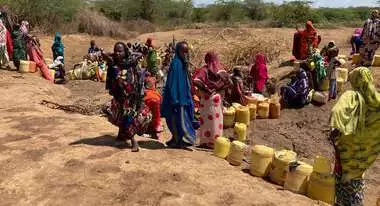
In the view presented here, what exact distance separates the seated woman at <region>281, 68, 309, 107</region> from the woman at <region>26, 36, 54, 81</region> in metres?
7.02

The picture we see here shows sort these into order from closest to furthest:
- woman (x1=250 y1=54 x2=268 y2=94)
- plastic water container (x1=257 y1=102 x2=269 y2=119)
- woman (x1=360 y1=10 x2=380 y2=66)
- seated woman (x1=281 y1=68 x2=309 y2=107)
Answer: plastic water container (x1=257 y1=102 x2=269 y2=119)
seated woman (x1=281 y1=68 x2=309 y2=107)
woman (x1=250 y1=54 x2=268 y2=94)
woman (x1=360 y1=10 x2=380 y2=66)

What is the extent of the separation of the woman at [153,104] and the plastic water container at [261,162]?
7.06 ft

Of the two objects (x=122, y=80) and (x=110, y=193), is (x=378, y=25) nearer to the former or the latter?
(x=122, y=80)

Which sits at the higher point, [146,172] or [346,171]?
[346,171]

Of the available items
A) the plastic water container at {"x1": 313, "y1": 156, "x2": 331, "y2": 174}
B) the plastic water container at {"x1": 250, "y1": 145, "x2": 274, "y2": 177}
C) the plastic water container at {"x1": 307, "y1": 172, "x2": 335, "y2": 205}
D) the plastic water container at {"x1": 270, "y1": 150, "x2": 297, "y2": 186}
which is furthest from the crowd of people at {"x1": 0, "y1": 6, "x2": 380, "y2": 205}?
the plastic water container at {"x1": 270, "y1": 150, "x2": 297, "y2": 186}

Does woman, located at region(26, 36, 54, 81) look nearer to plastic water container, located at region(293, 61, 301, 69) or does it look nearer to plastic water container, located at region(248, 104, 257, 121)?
plastic water container, located at region(248, 104, 257, 121)

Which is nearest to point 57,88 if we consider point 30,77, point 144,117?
point 30,77

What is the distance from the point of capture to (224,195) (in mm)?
5602

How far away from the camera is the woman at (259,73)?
11555 millimetres

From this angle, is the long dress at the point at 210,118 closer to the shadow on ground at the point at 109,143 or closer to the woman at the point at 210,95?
the woman at the point at 210,95

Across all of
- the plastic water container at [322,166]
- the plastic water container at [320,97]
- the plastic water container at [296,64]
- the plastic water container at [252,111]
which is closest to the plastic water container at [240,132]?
the plastic water container at [252,111]

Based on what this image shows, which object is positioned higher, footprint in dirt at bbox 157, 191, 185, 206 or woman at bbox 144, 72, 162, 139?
woman at bbox 144, 72, 162, 139

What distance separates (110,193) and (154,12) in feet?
111

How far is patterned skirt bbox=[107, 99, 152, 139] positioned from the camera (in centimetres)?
690
